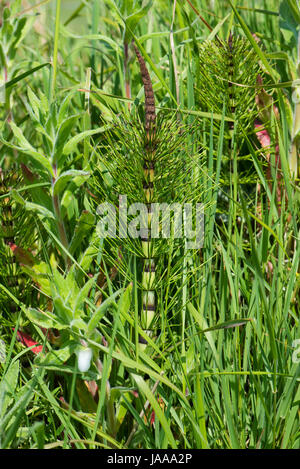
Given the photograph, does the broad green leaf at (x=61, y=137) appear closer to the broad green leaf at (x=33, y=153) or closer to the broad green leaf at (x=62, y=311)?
the broad green leaf at (x=33, y=153)

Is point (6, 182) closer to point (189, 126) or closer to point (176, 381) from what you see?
point (189, 126)

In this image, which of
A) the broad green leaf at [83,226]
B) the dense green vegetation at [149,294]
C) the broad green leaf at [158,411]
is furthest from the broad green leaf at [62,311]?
the broad green leaf at [83,226]

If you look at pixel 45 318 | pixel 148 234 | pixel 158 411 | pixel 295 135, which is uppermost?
pixel 295 135

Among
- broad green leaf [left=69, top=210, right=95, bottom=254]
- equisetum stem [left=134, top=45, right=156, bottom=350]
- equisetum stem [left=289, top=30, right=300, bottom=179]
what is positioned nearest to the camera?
equisetum stem [left=134, top=45, right=156, bottom=350]

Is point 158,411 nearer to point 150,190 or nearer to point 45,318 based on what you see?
point 45,318

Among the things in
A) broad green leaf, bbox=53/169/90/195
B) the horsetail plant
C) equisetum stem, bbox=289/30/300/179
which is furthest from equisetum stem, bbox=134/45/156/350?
equisetum stem, bbox=289/30/300/179

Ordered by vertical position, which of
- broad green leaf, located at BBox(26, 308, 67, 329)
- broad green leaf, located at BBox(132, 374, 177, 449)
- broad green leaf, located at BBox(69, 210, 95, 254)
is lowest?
broad green leaf, located at BBox(132, 374, 177, 449)

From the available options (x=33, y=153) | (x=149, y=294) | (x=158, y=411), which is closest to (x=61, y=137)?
(x=33, y=153)

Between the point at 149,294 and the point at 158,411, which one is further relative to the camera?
the point at 149,294

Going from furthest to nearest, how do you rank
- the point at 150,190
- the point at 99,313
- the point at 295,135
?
1. the point at 295,135
2. the point at 150,190
3. the point at 99,313

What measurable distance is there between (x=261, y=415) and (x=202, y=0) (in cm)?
152

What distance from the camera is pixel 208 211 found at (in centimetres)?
114

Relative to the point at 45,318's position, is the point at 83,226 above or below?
above

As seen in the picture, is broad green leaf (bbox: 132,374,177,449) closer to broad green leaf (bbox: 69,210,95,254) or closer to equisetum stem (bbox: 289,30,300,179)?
broad green leaf (bbox: 69,210,95,254)
